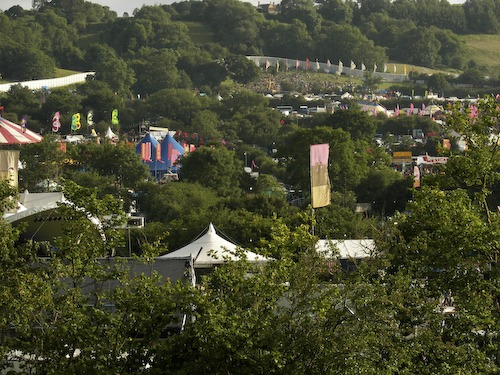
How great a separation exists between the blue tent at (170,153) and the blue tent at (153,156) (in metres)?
0.29

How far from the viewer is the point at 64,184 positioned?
2181cm

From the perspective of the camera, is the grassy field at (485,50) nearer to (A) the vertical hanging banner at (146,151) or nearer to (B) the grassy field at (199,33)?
(B) the grassy field at (199,33)

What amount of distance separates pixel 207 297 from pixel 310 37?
501ft

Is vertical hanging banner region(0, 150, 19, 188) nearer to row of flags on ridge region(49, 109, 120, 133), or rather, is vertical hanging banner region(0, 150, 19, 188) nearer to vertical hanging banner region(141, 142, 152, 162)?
vertical hanging banner region(141, 142, 152, 162)

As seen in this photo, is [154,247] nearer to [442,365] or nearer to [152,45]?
[442,365]

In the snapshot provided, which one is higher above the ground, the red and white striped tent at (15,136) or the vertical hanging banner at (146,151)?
the red and white striped tent at (15,136)

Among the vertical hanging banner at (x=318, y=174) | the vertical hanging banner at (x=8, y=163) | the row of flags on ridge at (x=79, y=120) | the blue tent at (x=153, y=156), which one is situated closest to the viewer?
the vertical hanging banner at (x=8, y=163)

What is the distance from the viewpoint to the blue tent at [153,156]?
75062 mm

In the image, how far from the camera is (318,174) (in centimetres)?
3894

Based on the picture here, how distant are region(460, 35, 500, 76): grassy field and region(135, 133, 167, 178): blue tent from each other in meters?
85.6

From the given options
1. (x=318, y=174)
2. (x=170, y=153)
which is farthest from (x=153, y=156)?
(x=318, y=174)

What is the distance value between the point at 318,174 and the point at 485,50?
137 m

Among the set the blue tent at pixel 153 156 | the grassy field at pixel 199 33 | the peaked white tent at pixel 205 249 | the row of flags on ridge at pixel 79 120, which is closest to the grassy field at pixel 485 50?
the grassy field at pixel 199 33

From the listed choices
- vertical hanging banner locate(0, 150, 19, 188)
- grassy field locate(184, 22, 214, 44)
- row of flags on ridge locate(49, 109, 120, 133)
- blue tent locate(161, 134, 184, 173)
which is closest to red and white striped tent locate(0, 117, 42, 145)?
blue tent locate(161, 134, 184, 173)
